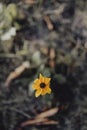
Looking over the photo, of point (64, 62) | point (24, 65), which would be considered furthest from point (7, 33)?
point (64, 62)

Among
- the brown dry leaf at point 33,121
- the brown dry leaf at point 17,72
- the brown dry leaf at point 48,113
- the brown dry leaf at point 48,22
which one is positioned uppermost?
the brown dry leaf at point 48,22

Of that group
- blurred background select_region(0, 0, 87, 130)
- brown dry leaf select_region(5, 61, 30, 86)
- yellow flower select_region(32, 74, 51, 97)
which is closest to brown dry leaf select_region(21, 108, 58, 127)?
blurred background select_region(0, 0, 87, 130)

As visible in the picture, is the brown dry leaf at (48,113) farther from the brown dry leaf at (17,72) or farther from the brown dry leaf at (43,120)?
the brown dry leaf at (17,72)

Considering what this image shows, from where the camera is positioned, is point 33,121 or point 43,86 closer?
point 43,86

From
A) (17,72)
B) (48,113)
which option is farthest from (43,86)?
(17,72)

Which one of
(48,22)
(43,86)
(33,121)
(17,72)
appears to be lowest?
(43,86)

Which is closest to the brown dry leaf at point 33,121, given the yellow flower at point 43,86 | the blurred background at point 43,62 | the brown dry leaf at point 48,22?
the blurred background at point 43,62

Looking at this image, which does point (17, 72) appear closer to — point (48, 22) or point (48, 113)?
point (48, 113)

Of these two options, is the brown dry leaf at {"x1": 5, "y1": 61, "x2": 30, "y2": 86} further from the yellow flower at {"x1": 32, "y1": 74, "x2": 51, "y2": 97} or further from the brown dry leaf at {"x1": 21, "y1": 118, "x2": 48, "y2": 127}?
the yellow flower at {"x1": 32, "y1": 74, "x2": 51, "y2": 97}

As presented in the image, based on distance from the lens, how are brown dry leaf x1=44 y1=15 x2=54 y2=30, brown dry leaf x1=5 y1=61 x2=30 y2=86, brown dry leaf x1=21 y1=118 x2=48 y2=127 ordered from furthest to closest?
brown dry leaf x1=44 y1=15 x2=54 y2=30 → brown dry leaf x1=5 y1=61 x2=30 y2=86 → brown dry leaf x1=21 y1=118 x2=48 y2=127
